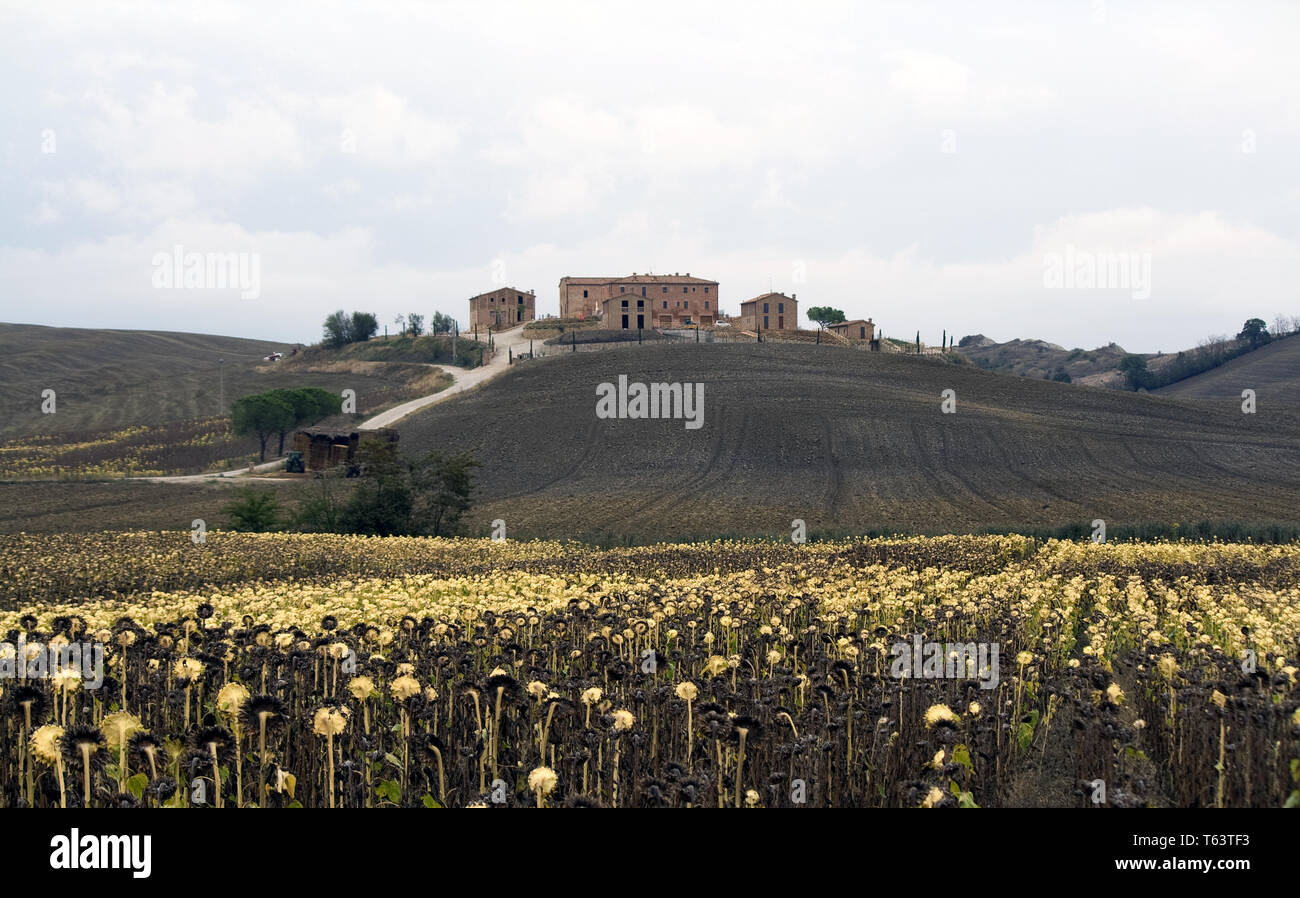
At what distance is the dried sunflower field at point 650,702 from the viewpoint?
6.97 m

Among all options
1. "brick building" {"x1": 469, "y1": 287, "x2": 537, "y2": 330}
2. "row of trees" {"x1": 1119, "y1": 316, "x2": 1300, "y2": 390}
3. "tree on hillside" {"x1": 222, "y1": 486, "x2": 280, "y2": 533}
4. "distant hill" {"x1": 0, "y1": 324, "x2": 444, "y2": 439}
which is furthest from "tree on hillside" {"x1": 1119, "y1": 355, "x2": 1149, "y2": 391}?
"tree on hillside" {"x1": 222, "y1": 486, "x2": 280, "y2": 533}

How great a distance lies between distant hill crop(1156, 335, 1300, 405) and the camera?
5221 inches

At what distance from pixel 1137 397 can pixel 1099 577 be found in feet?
279

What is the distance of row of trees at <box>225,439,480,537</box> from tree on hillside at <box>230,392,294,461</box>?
47.3m

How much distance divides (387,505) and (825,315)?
154m

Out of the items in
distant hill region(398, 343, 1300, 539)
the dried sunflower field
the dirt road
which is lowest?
the dried sunflower field

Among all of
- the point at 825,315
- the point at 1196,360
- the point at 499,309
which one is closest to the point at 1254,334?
the point at 1196,360

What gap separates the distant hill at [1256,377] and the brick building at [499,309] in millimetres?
88619

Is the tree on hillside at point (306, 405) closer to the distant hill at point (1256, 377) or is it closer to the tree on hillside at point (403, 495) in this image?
the tree on hillside at point (403, 495)

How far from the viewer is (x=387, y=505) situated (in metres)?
41.8

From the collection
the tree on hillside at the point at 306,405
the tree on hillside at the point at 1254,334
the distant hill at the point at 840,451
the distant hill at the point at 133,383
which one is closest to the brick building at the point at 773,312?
the distant hill at the point at 840,451

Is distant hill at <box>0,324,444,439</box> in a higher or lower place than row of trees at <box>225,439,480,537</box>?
higher

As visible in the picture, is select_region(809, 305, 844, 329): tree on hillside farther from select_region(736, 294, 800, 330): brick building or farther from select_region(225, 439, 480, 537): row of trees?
select_region(225, 439, 480, 537): row of trees
